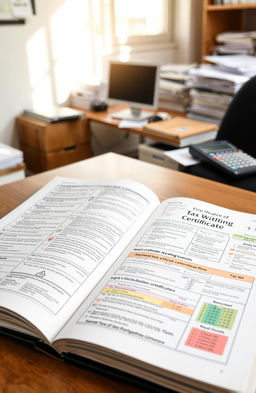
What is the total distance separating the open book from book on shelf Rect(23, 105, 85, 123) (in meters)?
1.81

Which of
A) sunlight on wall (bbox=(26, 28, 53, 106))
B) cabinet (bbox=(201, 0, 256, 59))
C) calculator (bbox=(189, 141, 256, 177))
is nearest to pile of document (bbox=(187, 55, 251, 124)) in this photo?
cabinet (bbox=(201, 0, 256, 59))

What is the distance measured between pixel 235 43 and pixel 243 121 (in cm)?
167

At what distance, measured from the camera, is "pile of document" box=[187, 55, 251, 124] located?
7.84ft

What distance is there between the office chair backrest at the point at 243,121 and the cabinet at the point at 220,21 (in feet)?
5.31

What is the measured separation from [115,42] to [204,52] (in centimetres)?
69

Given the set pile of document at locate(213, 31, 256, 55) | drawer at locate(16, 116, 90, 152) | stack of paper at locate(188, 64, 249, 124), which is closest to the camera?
stack of paper at locate(188, 64, 249, 124)

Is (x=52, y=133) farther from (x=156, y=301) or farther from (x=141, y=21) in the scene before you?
(x=156, y=301)

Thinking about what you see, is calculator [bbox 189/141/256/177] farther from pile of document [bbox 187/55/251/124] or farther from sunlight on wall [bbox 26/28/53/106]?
sunlight on wall [bbox 26/28/53/106]

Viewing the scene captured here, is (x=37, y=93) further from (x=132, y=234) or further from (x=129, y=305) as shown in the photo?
(x=129, y=305)

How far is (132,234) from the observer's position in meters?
0.71

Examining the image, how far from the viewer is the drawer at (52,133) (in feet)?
8.26

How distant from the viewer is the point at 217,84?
8.03 ft

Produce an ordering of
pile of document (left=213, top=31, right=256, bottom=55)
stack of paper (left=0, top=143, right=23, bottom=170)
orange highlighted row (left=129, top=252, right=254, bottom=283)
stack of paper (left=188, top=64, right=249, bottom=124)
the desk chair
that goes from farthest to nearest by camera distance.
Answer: pile of document (left=213, top=31, right=256, bottom=55) < stack of paper (left=188, top=64, right=249, bottom=124) < stack of paper (left=0, top=143, right=23, bottom=170) < the desk chair < orange highlighted row (left=129, top=252, right=254, bottom=283)

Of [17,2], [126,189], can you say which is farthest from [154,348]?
[17,2]
